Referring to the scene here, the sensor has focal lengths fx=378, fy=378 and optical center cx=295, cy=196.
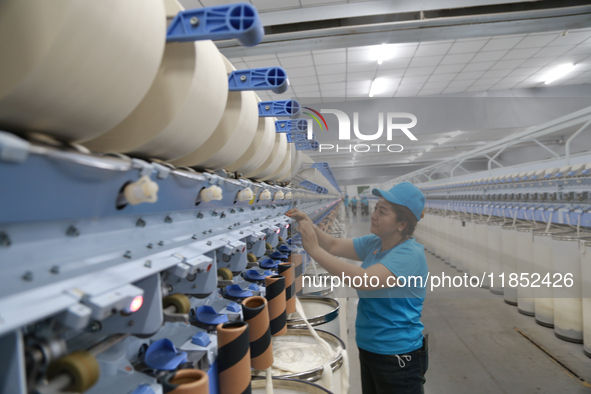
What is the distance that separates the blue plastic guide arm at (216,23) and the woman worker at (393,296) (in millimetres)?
1299

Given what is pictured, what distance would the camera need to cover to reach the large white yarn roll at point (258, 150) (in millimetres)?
1709

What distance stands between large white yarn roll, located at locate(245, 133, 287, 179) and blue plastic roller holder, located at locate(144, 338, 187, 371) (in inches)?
42.2

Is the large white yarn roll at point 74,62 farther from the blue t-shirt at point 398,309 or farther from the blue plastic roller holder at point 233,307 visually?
the blue t-shirt at point 398,309

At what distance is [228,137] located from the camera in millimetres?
1369

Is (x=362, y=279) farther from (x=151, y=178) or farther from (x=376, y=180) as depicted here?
(x=376, y=180)

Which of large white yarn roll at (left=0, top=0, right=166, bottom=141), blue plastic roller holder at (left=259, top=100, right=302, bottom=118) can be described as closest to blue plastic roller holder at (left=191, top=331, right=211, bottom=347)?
large white yarn roll at (left=0, top=0, right=166, bottom=141)

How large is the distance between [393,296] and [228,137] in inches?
46.4

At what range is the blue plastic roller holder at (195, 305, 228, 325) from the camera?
4.25 feet

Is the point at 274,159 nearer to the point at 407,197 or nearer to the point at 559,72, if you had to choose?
the point at 407,197

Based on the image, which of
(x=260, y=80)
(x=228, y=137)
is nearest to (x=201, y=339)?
(x=228, y=137)

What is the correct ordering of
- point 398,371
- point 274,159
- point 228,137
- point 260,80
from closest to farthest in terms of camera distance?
point 260,80, point 228,137, point 398,371, point 274,159

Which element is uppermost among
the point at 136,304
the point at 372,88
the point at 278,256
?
the point at 372,88

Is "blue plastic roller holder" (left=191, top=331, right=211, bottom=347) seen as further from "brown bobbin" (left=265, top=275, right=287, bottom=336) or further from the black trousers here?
the black trousers

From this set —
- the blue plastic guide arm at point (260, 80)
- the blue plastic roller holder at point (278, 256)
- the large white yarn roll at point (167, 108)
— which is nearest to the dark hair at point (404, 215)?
the blue plastic roller holder at point (278, 256)
